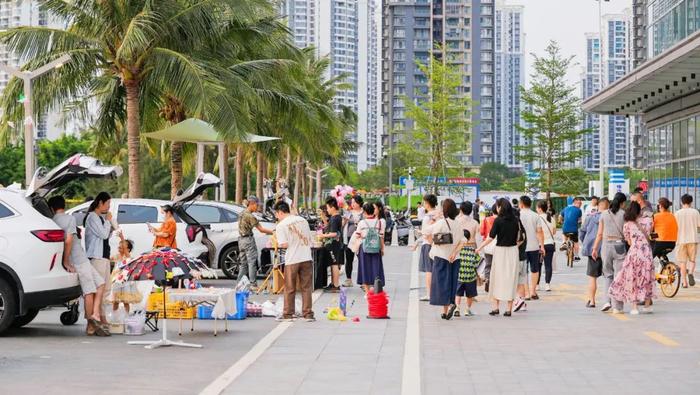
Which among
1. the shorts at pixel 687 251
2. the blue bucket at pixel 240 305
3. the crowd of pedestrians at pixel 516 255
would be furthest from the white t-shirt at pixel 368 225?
the shorts at pixel 687 251

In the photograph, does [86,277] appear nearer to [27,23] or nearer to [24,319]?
[24,319]

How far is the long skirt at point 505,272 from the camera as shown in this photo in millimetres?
16812

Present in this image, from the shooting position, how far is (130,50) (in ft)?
84.6

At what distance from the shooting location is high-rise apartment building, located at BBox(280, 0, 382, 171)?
170 m

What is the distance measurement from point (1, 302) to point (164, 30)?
15.0 metres

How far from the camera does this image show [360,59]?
18800cm

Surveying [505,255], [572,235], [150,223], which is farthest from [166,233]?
[572,235]

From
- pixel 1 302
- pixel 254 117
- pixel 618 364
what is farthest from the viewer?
pixel 254 117

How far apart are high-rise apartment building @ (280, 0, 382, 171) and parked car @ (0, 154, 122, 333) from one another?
14915 centimetres

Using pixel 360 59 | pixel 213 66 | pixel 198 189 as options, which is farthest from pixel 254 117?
pixel 360 59

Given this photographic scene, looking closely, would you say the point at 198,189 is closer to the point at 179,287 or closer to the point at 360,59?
the point at 179,287

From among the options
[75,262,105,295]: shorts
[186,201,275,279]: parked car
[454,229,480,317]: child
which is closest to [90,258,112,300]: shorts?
[75,262,105,295]: shorts

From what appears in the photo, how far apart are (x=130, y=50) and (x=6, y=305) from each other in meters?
13.2

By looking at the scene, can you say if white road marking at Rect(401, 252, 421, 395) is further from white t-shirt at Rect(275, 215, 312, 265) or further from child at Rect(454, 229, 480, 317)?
white t-shirt at Rect(275, 215, 312, 265)
